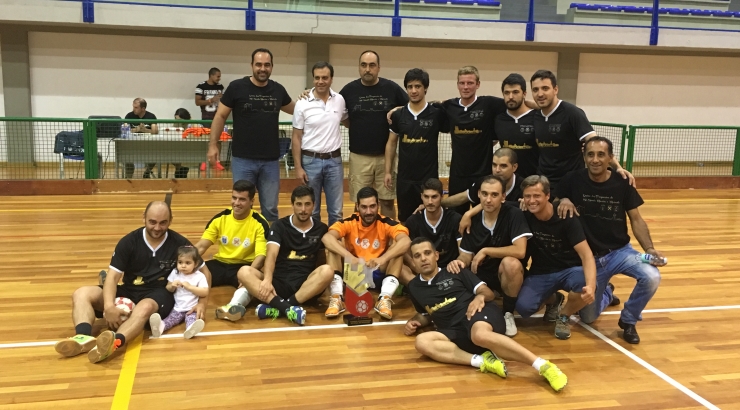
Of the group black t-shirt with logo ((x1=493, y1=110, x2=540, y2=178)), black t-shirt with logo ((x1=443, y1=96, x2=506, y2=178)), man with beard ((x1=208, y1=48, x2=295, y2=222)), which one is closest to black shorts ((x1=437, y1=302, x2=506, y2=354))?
black t-shirt with logo ((x1=493, y1=110, x2=540, y2=178))

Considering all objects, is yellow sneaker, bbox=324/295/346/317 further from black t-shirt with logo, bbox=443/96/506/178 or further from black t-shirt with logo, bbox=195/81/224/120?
black t-shirt with logo, bbox=195/81/224/120

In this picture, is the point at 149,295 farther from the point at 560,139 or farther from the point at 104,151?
the point at 104,151

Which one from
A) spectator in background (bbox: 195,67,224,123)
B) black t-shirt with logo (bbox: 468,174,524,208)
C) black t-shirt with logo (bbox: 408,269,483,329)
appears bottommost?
black t-shirt with logo (bbox: 408,269,483,329)

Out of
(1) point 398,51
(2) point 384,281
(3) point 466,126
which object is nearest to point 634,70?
(1) point 398,51

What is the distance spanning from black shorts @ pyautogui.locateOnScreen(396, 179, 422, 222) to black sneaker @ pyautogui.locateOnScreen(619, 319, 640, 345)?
2.33 meters

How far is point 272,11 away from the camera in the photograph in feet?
44.3

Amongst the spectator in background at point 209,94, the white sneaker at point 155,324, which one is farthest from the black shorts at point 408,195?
the spectator in background at point 209,94

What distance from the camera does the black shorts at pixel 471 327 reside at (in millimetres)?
4418

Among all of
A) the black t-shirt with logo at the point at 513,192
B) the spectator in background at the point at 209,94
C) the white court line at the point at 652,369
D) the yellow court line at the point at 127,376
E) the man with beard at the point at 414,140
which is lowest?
the yellow court line at the point at 127,376

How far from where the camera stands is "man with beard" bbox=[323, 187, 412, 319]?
217 inches

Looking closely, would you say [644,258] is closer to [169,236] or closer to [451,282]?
[451,282]

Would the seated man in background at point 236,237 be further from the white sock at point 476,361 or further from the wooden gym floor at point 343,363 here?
the white sock at point 476,361

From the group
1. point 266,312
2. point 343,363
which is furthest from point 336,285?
point 343,363

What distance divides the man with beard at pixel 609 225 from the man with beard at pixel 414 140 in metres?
1.50
